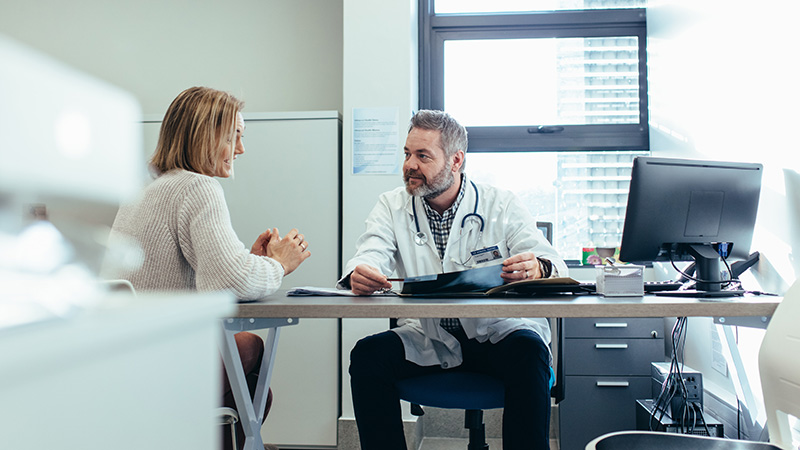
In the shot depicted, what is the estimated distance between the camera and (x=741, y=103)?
1.96 m

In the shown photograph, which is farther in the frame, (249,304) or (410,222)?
(410,222)

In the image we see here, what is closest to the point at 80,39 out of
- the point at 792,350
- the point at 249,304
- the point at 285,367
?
the point at 285,367

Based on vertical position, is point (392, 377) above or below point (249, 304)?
below

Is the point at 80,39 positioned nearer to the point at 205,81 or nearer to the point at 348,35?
the point at 205,81

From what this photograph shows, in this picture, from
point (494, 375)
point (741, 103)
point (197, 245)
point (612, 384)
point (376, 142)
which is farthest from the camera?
point (376, 142)

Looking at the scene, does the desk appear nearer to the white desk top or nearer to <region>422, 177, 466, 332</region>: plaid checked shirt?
the white desk top

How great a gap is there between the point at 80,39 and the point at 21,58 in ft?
11.5

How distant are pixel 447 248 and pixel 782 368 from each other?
0.91 meters

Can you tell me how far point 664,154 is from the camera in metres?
2.72

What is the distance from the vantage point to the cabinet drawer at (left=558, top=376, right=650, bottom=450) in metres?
2.38

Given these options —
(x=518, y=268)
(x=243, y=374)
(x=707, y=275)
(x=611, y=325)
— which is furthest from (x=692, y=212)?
(x=243, y=374)

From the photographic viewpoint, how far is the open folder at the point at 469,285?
1.30 m

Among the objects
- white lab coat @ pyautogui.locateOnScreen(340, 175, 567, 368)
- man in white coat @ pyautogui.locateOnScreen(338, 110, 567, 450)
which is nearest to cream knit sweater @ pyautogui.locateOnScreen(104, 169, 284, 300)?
man in white coat @ pyautogui.locateOnScreen(338, 110, 567, 450)

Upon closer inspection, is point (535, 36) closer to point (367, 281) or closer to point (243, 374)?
point (367, 281)
